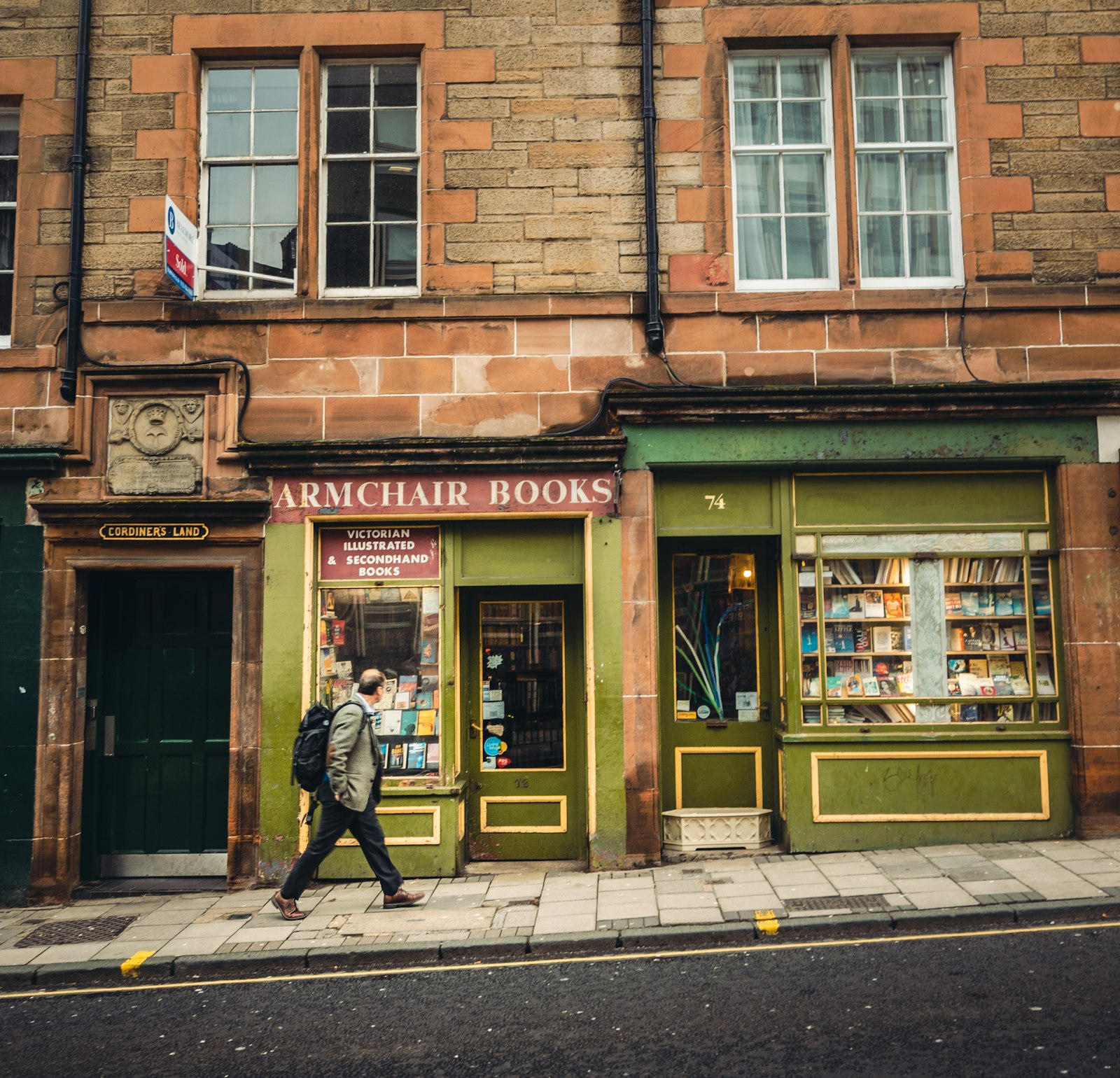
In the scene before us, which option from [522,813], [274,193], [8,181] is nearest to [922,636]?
[522,813]

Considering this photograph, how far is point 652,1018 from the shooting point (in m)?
5.25

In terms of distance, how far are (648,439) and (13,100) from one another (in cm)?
689

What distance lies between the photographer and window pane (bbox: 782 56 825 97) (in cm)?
941

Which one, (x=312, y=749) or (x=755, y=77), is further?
(x=755, y=77)

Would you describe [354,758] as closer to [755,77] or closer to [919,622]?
[919,622]

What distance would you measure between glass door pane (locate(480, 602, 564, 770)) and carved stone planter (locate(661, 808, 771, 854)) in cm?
124

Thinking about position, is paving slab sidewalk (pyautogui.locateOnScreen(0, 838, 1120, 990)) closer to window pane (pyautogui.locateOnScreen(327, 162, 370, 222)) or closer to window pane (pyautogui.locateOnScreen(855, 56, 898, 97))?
window pane (pyautogui.locateOnScreen(327, 162, 370, 222))

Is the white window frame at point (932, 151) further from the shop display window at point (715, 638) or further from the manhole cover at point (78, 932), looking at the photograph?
Result: the manhole cover at point (78, 932)

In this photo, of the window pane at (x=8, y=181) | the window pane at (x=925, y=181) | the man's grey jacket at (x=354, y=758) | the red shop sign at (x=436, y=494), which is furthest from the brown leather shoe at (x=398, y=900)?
the window pane at (x=925, y=181)

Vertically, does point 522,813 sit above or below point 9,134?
below

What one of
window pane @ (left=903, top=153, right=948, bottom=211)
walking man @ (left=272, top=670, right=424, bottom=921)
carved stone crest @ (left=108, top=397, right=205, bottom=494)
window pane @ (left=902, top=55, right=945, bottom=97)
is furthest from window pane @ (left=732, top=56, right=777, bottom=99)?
walking man @ (left=272, top=670, right=424, bottom=921)

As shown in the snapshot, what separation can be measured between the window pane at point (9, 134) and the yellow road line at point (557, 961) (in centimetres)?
769

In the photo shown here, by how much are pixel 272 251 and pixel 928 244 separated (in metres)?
6.25

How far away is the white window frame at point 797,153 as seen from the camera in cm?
924
